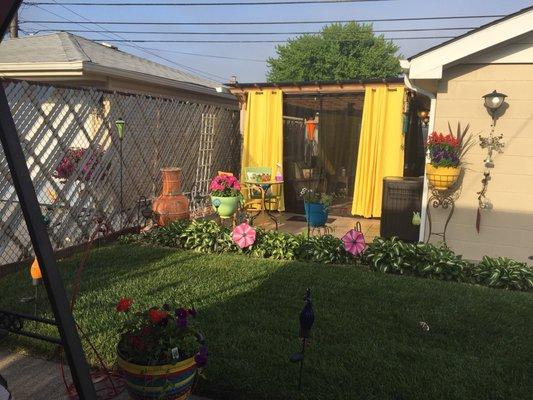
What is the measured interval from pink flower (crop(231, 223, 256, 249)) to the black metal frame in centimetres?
374

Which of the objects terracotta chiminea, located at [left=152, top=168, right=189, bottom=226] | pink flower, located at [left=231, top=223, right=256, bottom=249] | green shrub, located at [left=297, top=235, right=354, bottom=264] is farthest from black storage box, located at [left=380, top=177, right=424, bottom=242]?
terracotta chiminea, located at [left=152, top=168, right=189, bottom=226]

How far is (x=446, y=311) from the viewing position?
12.4 ft

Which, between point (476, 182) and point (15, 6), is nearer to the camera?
point (15, 6)

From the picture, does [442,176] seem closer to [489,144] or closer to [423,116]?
[489,144]

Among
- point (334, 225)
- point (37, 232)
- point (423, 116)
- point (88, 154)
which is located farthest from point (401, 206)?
point (37, 232)

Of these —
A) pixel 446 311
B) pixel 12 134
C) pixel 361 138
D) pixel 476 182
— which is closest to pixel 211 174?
pixel 361 138

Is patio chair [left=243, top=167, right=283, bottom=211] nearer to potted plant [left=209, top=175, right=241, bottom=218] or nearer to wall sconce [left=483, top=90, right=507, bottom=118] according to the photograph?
potted plant [left=209, top=175, right=241, bottom=218]

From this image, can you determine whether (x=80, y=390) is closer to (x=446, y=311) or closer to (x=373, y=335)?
(x=373, y=335)

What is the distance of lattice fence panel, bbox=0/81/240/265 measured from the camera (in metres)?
4.91

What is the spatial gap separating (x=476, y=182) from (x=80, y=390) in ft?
16.0

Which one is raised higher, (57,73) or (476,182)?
(57,73)

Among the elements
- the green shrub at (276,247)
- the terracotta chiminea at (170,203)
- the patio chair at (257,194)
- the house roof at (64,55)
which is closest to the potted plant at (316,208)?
the green shrub at (276,247)

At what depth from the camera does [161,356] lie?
215 centimetres

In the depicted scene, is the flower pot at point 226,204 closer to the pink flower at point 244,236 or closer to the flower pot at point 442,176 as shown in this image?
the pink flower at point 244,236
